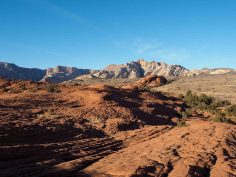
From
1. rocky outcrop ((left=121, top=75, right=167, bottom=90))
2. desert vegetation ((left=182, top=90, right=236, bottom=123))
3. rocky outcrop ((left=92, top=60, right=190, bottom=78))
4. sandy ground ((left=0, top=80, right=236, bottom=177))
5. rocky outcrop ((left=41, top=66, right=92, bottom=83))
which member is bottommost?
sandy ground ((left=0, top=80, right=236, bottom=177))

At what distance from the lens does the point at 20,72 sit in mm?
140000

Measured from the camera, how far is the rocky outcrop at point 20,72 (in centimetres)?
13188

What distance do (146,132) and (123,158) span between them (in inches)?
297

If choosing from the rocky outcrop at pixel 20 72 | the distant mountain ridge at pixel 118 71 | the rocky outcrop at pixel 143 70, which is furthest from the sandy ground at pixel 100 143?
the rocky outcrop at pixel 20 72

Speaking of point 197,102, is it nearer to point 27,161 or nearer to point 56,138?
point 56,138

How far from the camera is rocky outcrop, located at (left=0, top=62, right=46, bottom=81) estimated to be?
13188 cm

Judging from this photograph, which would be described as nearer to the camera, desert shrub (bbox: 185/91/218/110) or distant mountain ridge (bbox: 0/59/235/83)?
desert shrub (bbox: 185/91/218/110)

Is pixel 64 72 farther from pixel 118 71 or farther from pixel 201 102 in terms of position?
pixel 201 102

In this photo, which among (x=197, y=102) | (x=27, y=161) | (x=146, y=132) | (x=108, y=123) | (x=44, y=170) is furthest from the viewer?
(x=197, y=102)

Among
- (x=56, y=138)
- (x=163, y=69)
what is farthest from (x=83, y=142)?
(x=163, y=69)

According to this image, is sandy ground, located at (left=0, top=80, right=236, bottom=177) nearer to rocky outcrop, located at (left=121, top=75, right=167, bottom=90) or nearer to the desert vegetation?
the desert vegetation

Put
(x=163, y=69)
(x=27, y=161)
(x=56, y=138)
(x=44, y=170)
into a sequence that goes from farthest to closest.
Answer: (x=163, y=69), (x=56, y=138), (x=27, y=161), (x=44, y=170)

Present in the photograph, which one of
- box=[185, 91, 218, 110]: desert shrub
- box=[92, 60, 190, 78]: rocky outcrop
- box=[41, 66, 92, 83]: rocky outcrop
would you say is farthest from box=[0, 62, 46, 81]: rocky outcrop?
box=[185, 91, 218, 110]: desert shrub

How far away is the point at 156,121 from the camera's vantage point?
27.9m
